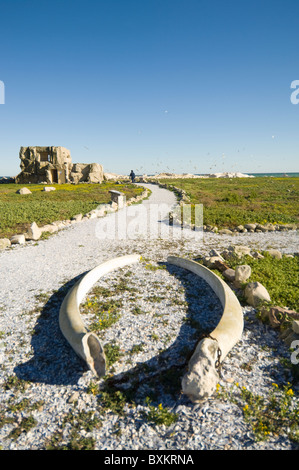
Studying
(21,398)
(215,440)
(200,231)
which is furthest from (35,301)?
(200,231)

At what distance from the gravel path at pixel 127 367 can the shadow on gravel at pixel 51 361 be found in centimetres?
3

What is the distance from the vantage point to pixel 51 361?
238 inches

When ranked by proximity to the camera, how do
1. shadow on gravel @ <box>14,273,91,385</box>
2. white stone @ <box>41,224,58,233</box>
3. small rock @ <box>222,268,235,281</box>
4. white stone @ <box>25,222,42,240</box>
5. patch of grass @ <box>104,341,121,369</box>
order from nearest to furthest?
1. shadow on gravel @ <box>14,273,91,385</box>
2. patch of grass @ <box>104,341,121,369</box>
3. small rock @ <box>222,268,235,281</box>
4. white stone @ <box>25,222,42,240</box>
5. white stone @ <box>41,224,58,233</box>

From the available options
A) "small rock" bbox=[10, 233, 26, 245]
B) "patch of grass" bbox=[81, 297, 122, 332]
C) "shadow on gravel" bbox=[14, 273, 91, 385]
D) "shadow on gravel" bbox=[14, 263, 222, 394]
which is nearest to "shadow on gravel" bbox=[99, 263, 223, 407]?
"shadow on gravel" bbox=[14, 263, 222, 394]

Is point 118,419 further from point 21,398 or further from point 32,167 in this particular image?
point 32,167

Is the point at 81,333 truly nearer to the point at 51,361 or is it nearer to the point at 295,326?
the point at 51,361

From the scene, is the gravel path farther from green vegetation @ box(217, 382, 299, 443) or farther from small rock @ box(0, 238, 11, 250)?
small rock @ box(0, 238, 11, 250)

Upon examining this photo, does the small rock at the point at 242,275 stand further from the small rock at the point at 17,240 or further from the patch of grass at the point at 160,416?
the small rock at the point at 17,240

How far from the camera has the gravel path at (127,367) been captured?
4.36 m

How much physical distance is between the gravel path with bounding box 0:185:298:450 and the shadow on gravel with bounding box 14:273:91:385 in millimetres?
25

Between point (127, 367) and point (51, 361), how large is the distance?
1905 millimetres

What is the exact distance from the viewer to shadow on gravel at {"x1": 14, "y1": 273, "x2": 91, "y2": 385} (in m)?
5.59

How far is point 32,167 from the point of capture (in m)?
61.9

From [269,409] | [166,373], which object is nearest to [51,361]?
[166,373]
